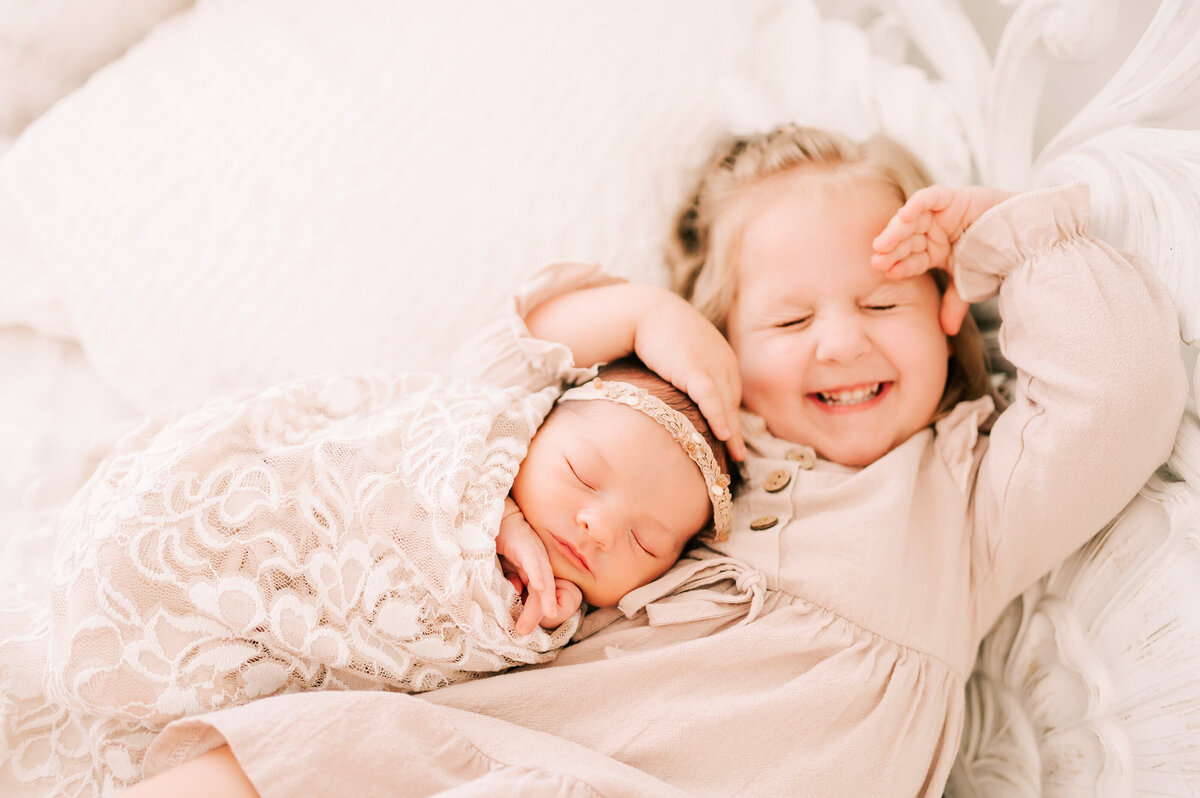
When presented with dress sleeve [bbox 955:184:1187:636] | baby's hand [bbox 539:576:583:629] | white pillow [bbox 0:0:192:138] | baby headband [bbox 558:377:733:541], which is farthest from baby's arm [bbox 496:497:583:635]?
white pillow [bbox 0:0:192:138]

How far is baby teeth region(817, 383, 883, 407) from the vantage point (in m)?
1.27

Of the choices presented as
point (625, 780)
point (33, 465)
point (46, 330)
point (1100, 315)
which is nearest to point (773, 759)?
point (625, 780)

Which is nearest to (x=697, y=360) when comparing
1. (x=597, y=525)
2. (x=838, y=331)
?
(x=838, y=331)

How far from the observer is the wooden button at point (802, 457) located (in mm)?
1250

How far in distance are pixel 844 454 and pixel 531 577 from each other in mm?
521

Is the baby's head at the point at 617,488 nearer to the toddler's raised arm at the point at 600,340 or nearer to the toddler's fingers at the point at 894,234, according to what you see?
the toddler's raised arm at the point at 600,340

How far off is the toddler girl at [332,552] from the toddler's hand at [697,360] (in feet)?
0.21

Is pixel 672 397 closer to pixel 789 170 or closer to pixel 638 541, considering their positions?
pixel 638 541

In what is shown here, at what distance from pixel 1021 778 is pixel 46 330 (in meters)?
1.63

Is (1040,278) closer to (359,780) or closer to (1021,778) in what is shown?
(1021,778)

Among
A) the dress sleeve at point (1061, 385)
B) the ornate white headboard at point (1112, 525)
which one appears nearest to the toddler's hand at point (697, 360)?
the dress sleeve at point (1061, 385)

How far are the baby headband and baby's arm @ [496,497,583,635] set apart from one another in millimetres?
202

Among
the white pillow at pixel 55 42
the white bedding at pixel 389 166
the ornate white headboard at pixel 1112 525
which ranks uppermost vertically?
the white pillow at pixel 55 42

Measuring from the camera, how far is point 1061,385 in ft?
3.52
